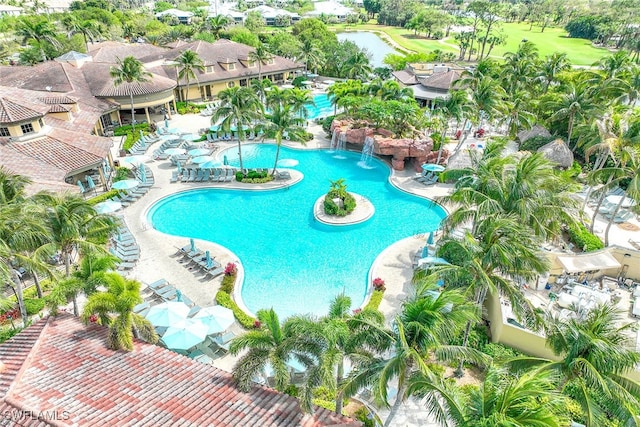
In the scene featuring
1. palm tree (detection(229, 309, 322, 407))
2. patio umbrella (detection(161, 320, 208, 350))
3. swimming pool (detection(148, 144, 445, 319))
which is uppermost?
palm tree (detection(229, 309, 322, 407))

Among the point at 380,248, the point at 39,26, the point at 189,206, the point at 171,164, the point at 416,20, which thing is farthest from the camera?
the point at 416,20

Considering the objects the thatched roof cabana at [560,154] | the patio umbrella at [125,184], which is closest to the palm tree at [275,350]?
the patio umbrella at [125,184]

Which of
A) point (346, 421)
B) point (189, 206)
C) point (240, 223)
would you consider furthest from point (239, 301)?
point (189, 206)

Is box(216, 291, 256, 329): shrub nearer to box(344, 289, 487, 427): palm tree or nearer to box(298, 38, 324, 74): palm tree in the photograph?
box(344, 289, 487, 427): palm tree

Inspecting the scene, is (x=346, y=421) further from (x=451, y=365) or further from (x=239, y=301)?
(x=239, y=301)

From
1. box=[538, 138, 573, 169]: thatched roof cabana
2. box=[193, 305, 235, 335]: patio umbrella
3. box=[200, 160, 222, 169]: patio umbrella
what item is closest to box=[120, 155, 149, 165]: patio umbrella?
box=[200, 160, 222, 169]: patio umbrella

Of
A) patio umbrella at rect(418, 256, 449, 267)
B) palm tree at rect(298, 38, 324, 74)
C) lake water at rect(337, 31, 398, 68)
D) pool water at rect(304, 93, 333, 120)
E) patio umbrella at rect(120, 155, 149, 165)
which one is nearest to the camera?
patio umbrella at rect(418, 256, 449, 267)
